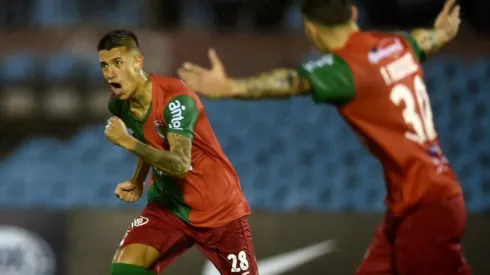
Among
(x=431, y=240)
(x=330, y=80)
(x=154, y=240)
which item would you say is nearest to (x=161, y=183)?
(x=154, y=240)

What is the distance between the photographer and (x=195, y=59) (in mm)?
7129

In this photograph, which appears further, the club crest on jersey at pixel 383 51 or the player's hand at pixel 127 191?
the player's hand at pixel 127 191

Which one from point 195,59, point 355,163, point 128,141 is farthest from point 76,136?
point 128,141

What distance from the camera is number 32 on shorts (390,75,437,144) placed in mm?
2902

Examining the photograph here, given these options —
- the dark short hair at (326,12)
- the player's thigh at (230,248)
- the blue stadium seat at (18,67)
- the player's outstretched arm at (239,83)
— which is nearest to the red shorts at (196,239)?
the player's thigh at (230,248)

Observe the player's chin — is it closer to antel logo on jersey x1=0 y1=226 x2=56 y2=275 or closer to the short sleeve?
the short sleeve

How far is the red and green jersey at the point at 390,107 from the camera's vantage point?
2850 millimetres

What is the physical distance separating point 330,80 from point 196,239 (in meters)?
1.37

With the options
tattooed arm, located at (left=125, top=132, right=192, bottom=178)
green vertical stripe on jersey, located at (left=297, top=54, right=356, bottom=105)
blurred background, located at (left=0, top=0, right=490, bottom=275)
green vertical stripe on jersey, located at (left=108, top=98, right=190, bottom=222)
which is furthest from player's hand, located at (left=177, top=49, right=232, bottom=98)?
blurred background, located at (left=0, top=0, right=490, bottom=275)

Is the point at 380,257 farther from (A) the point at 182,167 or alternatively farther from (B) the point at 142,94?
(B) the point at 142,94

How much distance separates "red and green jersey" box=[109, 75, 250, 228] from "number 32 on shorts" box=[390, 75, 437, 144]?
3.54ft

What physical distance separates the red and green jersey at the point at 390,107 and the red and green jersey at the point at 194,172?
0.97m

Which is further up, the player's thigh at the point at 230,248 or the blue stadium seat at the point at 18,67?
the blue stadium seat at the point at 18,67

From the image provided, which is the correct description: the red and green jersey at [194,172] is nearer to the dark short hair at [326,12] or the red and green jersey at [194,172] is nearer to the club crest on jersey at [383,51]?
the dark short hair at [326,12]
